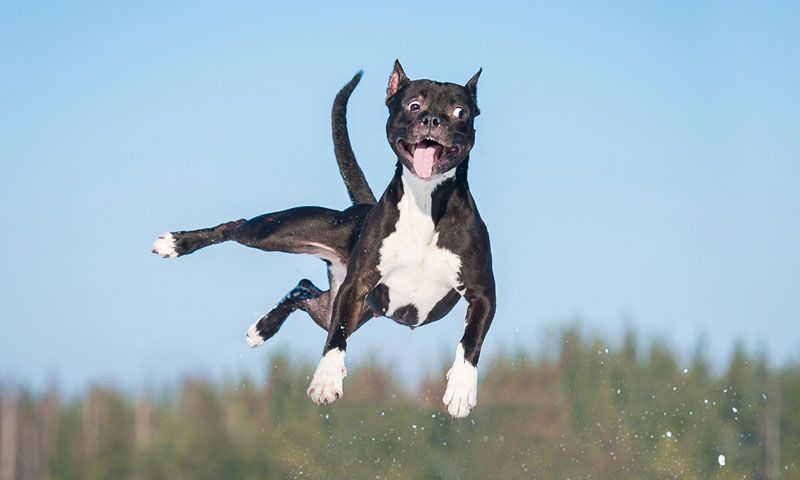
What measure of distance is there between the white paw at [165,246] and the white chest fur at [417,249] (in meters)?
1.86

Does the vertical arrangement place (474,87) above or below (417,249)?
above

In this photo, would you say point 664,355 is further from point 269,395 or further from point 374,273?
point 374,273

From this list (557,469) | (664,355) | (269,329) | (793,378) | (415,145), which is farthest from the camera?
(793,378)

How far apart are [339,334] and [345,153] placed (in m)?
2.20

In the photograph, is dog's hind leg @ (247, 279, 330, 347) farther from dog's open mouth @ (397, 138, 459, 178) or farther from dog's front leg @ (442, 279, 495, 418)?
dog's open mouth @ (397, 138, 459, 178)

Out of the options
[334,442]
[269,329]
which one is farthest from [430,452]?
[269,329]

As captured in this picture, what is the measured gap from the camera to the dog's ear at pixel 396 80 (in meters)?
7.64

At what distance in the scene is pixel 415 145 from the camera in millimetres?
7316

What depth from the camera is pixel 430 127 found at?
714 cm

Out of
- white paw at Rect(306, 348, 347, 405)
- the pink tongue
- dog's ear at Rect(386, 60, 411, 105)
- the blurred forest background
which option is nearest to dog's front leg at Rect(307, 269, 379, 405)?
white paw at Rect(306, 348, 347, 405)

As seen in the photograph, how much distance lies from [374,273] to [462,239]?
566 millimetres

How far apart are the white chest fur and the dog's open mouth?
0.25 metres

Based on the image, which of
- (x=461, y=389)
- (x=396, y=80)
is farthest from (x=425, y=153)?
(x=461, y=389)

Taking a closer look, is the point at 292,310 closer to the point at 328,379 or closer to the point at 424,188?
the point at 424,188
